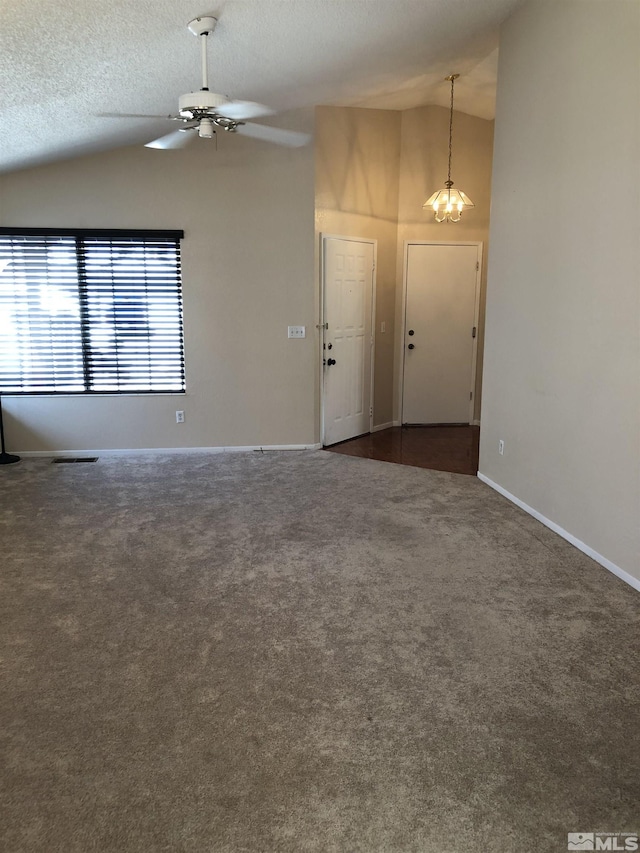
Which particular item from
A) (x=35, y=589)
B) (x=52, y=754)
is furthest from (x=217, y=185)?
(x=52, y=754)

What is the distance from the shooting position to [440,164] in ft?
22.3

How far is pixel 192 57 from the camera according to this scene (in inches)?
147

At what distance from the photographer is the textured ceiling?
10.2 ft

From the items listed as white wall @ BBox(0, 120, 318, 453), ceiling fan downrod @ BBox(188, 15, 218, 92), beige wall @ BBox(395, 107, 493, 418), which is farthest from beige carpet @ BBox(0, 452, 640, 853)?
beige wall @ BBox(395, 107, 493, 418)

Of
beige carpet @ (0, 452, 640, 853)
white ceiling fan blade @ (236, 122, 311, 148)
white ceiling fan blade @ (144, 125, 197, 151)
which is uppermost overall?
white ceiling fan blade @ (236, 122, 311, 148)

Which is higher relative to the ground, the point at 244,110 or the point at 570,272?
the point at 244,110

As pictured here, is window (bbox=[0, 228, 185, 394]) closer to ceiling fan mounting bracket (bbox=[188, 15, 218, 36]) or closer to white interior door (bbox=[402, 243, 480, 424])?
ceiling fan mounting bracket (bbox=[188, 15, 218, 36])

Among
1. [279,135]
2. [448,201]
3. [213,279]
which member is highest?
[279,135]

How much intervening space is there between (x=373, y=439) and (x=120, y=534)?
3.37m

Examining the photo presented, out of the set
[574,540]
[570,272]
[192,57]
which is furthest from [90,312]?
[574,540]

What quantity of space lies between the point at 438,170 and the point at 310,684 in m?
6.04

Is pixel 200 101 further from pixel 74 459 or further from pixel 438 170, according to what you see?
pixel 438 170

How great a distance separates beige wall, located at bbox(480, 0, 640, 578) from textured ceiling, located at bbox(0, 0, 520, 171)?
753 millimetres

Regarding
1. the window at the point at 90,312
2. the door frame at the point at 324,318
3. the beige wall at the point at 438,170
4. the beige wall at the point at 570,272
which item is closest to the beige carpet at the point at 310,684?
the beige wall at the point at 570,272
